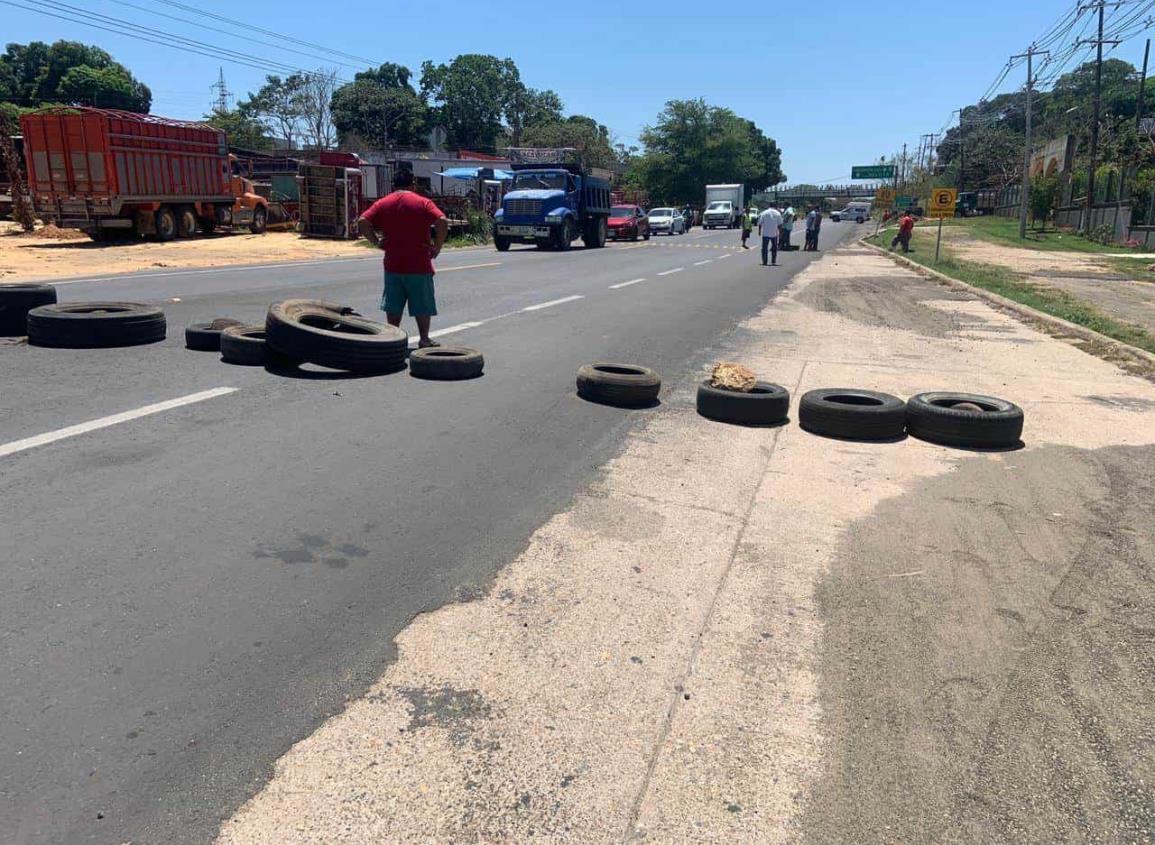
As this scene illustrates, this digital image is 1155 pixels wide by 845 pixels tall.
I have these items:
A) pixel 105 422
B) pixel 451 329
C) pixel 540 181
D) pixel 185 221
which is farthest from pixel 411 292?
pixel 185 221

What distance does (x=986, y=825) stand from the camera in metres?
2.54

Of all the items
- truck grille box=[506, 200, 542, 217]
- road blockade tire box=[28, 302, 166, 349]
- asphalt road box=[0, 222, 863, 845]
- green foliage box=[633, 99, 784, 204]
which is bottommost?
asphalt road box=[0, 222, 863, 845]

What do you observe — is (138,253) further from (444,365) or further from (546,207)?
(444,365)

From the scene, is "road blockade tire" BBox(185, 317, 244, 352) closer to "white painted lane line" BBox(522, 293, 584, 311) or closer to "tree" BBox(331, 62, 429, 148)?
"white painted lane line" BBox(522, 293, 584, 311)

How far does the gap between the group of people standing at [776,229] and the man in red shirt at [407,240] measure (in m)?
17.5

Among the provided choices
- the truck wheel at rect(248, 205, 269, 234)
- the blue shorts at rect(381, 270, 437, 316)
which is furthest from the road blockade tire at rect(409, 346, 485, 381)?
the truck wheel at rect(248, 205, 269, 234)

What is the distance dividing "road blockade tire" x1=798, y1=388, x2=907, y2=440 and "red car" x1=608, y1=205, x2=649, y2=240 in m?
38.3

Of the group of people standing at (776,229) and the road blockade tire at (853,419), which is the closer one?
the road blockade tire at (853,419)

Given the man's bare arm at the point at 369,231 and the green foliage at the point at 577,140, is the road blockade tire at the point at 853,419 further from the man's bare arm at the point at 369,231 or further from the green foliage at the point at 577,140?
the green foliage at the point at 577,140

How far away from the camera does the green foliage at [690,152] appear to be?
9200cm

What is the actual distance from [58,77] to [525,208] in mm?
82042

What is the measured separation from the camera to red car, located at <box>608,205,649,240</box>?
44500mm

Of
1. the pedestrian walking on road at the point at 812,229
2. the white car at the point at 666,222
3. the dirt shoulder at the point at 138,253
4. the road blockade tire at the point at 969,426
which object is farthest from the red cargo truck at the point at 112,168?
the white car at the point at 666,222

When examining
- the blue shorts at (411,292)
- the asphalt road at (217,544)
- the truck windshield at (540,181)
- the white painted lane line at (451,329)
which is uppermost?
the truck windshield at (540,181)
